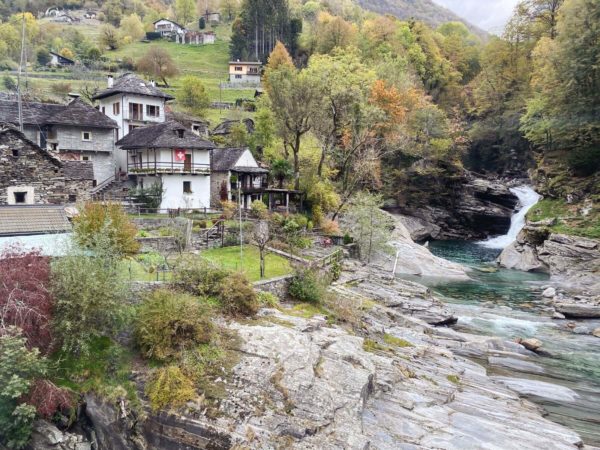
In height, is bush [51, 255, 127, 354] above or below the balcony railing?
below

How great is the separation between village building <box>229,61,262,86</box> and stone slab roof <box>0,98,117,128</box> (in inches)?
2470

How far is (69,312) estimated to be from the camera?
1453 centimetres

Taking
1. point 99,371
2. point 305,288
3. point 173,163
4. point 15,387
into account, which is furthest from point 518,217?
point 15,387

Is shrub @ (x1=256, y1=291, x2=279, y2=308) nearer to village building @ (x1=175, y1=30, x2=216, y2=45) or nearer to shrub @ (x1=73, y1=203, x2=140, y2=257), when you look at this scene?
shrub @ (x1=73, y1=203, x2=140, y2=257)

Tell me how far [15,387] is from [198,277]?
7595 millimetres

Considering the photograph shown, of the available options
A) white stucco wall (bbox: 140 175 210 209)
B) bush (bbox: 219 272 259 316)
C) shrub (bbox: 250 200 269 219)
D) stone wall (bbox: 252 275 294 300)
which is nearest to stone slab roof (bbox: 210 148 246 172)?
white stucco wall (bbox: 140 175 210 209)

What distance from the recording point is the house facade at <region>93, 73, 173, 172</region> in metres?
47.7

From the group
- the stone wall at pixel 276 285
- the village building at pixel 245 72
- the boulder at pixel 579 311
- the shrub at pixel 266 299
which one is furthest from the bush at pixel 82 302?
the village building at pixel 245 72

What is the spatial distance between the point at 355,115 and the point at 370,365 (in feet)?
110

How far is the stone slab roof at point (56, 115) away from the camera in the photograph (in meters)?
40.5

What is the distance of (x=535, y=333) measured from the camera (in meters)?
27.8

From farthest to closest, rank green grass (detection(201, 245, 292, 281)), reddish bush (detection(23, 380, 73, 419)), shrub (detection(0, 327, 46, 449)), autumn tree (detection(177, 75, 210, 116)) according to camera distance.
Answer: autumn tree (detection(177, 75, 210, 116)) < green grass (detection(201, 245, 292, 281)) < reddish bush (detection(23, 380, 73, 419)) < shrub (detection(0, 327, 46, 449))

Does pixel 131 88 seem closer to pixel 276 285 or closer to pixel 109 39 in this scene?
pixel 276 285

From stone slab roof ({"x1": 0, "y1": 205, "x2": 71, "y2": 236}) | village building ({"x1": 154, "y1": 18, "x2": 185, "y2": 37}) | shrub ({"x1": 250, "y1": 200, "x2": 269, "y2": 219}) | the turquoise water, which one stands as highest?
village building ({"x1": 154, "y1": 18, "x2": 185, "y2": 37})
